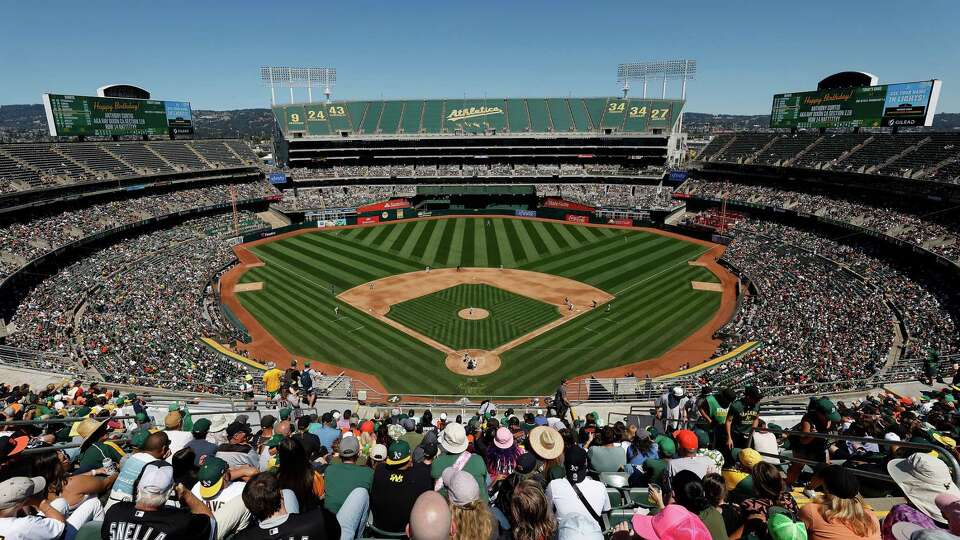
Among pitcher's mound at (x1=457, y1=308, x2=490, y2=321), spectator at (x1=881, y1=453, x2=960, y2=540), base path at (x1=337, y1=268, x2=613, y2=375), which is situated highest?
spectator at (x1=881, y1=453, x2=960, y2=540)

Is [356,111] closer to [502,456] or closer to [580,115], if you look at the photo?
[580,115]

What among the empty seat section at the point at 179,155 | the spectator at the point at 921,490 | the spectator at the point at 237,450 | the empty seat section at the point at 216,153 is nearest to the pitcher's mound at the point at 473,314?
the spectator at the point at 237,450

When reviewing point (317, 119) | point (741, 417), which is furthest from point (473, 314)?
point (317, 119)

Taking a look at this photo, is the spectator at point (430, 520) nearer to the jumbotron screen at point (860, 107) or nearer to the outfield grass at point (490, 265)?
the outfield grass at point (490, 265)

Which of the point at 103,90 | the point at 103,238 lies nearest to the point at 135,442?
the point at 103,238

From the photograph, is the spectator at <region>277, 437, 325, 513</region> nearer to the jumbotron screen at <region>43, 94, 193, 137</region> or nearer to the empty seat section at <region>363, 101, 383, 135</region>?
the jumbotron screen at <region>43, 94, 193, 137</region>

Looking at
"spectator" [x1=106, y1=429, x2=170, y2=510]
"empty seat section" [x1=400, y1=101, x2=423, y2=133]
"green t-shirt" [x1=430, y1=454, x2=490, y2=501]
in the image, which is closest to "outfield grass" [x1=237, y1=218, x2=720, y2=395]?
"green t-shirt" [x1=430, y1=454, x2=490, y2=501]

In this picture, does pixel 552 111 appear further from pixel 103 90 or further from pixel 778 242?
pixel 103 90
